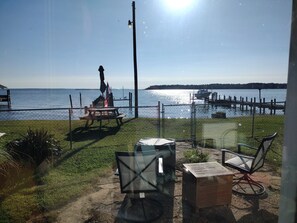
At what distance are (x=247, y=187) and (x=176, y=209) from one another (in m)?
1.62

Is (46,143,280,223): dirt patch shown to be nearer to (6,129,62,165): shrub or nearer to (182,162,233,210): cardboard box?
(182,162,233,210): cardboard box

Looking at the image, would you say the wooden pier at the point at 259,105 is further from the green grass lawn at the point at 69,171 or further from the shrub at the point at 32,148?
the shrub at the point at 32,148

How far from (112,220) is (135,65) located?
13519 mm

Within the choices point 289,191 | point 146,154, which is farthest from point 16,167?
point 289,191

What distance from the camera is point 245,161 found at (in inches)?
182

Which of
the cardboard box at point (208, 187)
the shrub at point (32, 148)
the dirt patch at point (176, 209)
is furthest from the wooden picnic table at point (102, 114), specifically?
the cardboard box at point (208, 187)

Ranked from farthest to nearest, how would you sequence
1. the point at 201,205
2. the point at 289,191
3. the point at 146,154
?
the point at 201,205 < the point at 146,154 < the point at 289,191

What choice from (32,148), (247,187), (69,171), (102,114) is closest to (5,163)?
(32,148)

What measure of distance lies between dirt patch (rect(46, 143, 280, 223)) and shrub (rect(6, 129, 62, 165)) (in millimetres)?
2059

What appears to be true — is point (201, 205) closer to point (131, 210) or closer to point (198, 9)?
point (131, 210)

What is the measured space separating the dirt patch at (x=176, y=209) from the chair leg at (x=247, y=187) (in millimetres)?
119

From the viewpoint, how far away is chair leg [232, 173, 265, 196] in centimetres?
439

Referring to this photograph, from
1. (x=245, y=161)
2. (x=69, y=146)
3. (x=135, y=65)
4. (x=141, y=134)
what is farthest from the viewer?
(x=135, y=65)

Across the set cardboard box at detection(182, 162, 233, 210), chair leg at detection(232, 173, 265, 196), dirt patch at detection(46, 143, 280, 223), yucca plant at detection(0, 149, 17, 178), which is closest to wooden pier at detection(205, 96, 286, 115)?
chair leg at detection(232, 173, 265, 196)
